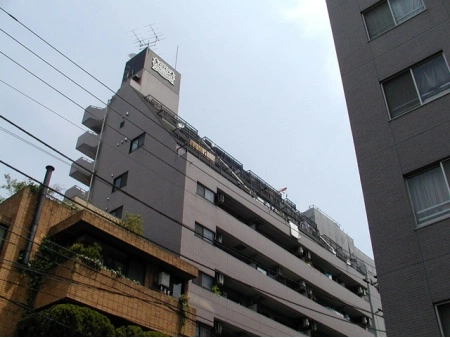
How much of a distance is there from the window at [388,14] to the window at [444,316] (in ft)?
29.4

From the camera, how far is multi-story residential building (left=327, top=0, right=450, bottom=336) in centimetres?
1176

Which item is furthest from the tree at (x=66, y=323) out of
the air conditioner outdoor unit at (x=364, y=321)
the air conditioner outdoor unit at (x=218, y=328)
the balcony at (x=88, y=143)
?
the air conditioner outdoor unit at (x=364, y=321)

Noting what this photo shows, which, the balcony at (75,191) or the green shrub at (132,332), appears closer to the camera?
the green shrub at (132,332)

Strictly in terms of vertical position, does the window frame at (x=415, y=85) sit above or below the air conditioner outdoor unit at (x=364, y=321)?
below

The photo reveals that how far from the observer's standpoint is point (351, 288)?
46906 millimetres

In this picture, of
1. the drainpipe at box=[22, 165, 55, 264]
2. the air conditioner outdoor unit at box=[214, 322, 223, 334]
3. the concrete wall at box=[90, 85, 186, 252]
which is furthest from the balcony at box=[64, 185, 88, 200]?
the air conditioner outdoor unit at box=[214, 322, 223, 334]

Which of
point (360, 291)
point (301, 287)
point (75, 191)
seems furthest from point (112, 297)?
point (360, 291)

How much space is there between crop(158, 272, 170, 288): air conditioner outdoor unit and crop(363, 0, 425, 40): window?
14722 millimetres

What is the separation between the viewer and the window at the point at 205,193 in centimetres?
3222

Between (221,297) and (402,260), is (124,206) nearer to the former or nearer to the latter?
(221,297)

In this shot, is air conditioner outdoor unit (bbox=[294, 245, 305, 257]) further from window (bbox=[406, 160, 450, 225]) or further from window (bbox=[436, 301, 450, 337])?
window (bbox=[436, 301, 450, 337])

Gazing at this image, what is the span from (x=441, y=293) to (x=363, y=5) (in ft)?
33.4

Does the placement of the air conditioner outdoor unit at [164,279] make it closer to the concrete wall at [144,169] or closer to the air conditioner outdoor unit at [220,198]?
the concrete wall at [144,169]

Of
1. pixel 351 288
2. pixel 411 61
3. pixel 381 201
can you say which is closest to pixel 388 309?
pixel 381 201
